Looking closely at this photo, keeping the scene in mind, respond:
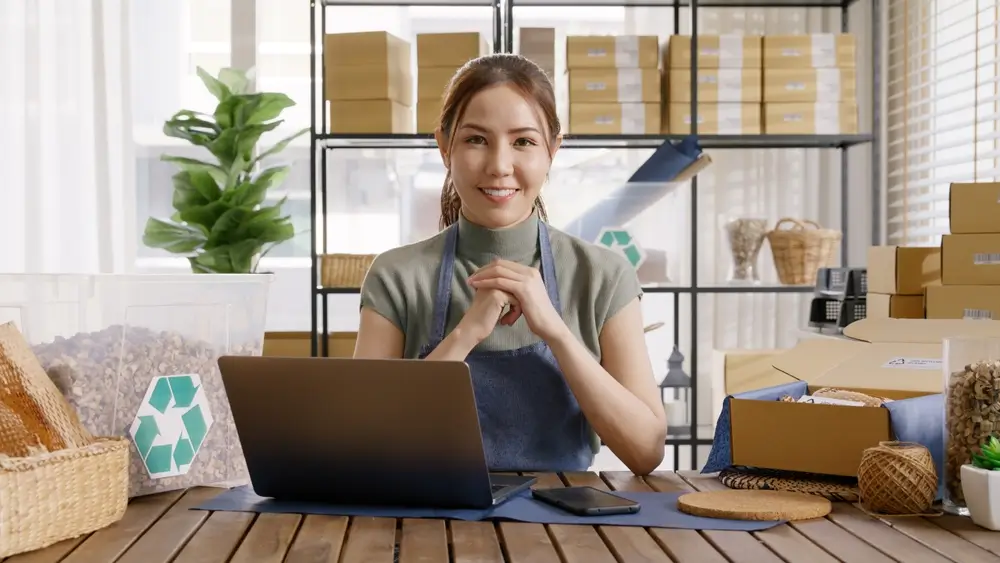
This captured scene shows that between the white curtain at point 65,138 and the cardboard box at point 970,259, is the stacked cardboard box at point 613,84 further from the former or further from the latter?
the white curtain at point 65,138

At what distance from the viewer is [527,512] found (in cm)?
111

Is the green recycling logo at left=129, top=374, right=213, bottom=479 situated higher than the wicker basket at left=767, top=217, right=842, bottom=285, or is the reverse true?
the wicker basket at left=767, top=217, right=842, bottom=285

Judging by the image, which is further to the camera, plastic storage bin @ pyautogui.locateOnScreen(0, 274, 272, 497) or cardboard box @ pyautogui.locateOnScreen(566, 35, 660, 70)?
cardboard box @ pyautogui.locateOnScreen(566, 35, 660, 70)

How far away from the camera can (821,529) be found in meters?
1.06

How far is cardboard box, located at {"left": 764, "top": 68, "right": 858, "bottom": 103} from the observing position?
3408mm

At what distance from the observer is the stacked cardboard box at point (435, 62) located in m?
3.33

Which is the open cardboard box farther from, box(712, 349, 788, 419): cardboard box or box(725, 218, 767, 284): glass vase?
box(725, 218, 767, 284): glass vase

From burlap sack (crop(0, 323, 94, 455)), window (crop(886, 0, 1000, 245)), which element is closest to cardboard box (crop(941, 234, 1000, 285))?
window (crop(886, 0, 1000, 245))

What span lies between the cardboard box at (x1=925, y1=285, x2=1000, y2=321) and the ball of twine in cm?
133

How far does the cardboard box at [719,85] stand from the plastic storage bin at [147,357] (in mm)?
2346

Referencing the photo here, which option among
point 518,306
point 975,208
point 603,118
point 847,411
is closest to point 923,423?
point 847,411

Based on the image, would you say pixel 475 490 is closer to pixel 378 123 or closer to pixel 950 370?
pixel 950 370

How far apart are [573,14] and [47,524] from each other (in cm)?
329

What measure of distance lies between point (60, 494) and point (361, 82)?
2.46 metres
